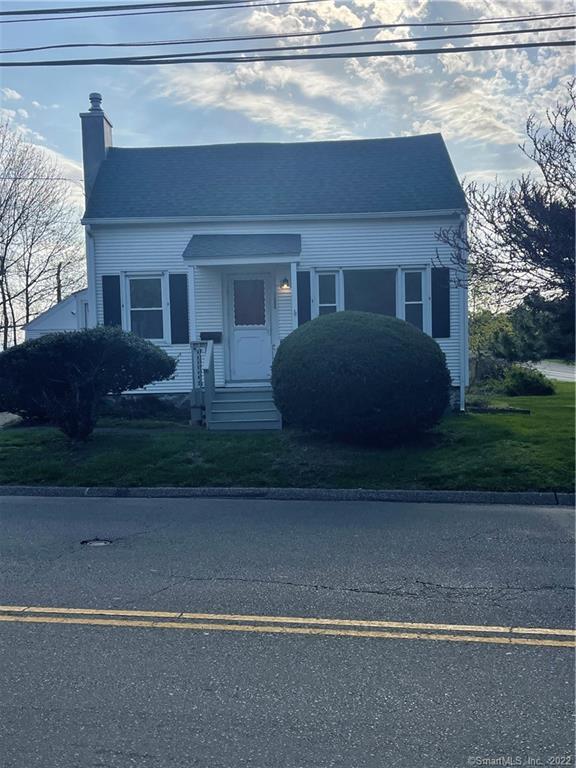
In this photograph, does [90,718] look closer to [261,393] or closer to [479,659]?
[479,659]

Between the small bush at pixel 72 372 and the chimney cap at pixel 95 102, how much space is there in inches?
336

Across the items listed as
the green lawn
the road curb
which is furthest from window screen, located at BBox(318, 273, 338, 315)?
the road curb

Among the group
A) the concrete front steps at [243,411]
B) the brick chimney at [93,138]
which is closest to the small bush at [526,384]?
the concrete front steps at [243,411]

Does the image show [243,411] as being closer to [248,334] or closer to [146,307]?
[248,334]

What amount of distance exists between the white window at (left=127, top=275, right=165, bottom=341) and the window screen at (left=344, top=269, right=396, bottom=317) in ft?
14.0

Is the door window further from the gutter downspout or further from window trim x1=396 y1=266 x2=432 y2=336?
the gutter downspout

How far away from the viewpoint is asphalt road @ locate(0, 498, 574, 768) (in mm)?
3326

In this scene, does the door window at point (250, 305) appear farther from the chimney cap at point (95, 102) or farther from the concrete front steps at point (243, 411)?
the chimney cap at point (95, 102)

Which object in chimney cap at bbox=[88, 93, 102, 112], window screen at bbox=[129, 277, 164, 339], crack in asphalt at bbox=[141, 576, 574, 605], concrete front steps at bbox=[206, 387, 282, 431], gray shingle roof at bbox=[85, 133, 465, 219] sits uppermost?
chimney cap at bbox=[88, 93, 102, 112]

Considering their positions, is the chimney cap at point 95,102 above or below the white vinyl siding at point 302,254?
above

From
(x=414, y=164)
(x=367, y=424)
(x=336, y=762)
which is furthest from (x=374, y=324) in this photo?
(x=336, y=762)

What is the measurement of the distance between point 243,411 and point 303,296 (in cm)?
369

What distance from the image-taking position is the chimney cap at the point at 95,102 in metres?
17.4

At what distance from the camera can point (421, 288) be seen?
52.6 feet
